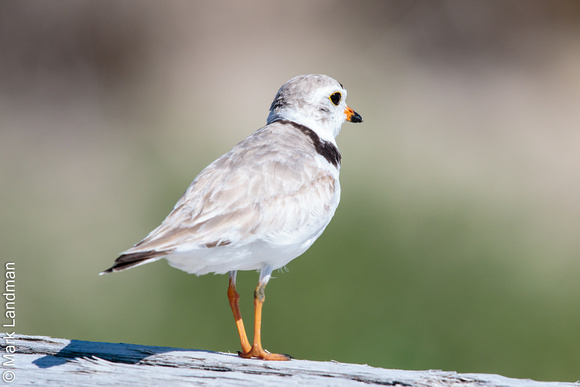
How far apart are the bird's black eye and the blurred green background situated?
8.96 ft

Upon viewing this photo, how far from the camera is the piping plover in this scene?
3682 millimetres

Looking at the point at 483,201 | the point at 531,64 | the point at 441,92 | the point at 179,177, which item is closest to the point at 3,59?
the point at 179,177

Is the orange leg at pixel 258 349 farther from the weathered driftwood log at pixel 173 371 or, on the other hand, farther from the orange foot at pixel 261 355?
the weathered driftwood log at pixel 173 371

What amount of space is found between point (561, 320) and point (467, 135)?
4.22 meters

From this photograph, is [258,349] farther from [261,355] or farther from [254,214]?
[254,214]

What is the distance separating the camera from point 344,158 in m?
9.73

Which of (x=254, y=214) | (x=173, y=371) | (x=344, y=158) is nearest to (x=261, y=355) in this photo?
(x=173, y=371)

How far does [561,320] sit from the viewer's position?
7.61 metres

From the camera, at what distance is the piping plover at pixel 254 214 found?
368cm

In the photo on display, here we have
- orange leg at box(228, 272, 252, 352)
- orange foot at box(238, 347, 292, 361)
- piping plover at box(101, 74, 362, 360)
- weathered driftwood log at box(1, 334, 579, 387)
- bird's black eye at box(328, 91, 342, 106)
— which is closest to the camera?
weathered driftwood log at box(1, 334, 579, 387)

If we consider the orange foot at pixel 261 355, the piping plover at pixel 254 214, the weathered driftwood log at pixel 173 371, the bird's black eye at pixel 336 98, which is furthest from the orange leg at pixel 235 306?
the bird's black eye at pixel 336 98

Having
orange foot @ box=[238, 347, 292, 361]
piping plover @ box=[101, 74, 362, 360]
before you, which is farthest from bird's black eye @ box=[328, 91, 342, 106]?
orange foot @ box=[238, 347, 292, 361]

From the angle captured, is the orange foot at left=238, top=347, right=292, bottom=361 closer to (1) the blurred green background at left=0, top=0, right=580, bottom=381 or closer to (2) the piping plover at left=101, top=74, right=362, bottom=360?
(2) the piping plover at left=101, top=74, right=362, bottom=360

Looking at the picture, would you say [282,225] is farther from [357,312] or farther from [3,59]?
[3,59]
